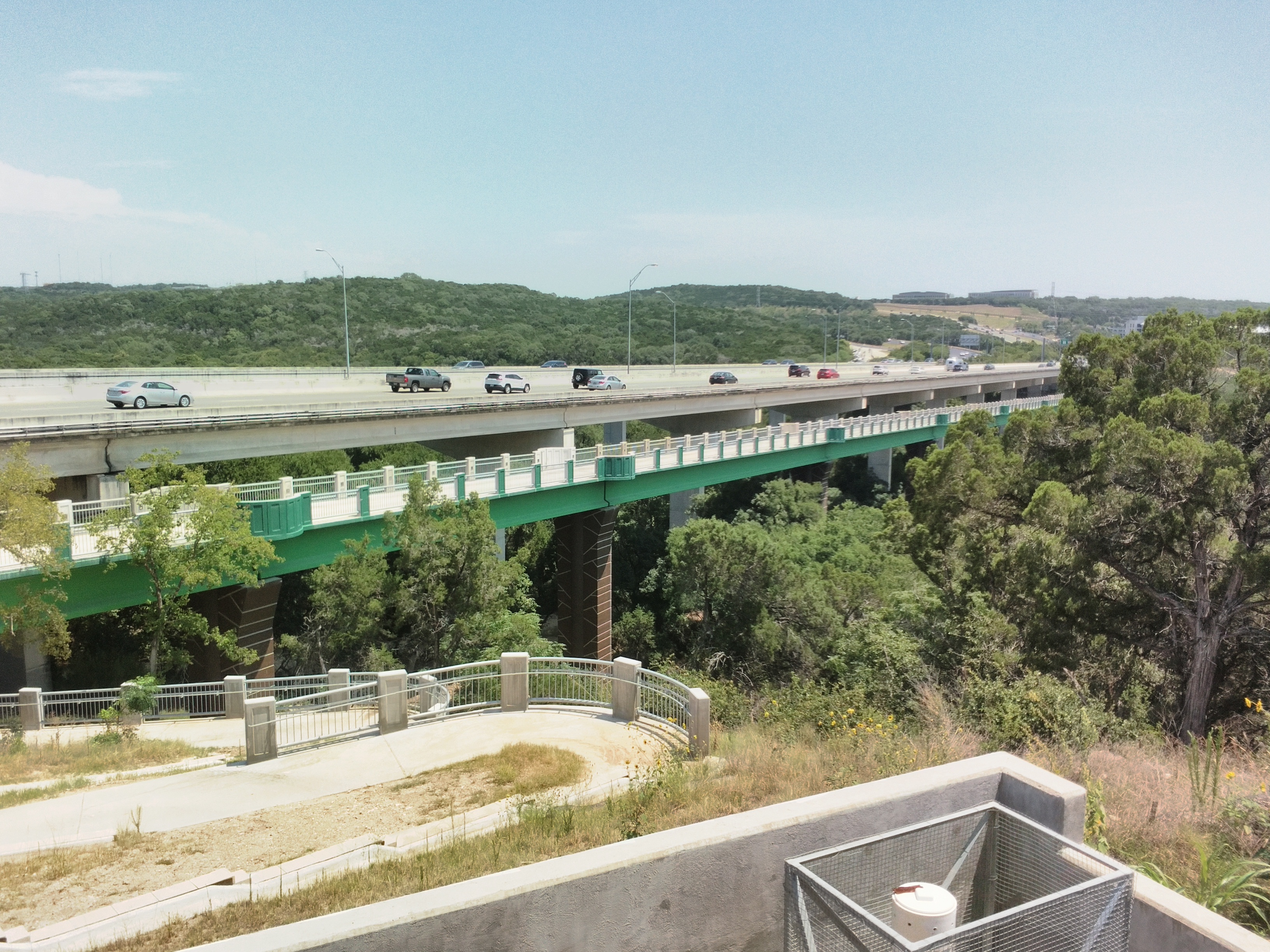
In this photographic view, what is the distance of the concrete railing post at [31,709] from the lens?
61.9ft

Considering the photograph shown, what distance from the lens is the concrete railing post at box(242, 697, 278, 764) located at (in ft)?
44.8

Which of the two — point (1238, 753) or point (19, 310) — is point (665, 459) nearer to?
point (1238, 753)

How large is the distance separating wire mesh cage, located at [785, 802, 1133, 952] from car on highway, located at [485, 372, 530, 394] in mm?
42108

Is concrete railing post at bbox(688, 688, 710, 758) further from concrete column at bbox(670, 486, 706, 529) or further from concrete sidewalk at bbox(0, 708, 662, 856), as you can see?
concrete column at bbox(670, 486, 706, 529)

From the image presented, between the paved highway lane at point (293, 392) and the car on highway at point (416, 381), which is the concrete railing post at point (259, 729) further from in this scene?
the car on highway at point (416, 381)

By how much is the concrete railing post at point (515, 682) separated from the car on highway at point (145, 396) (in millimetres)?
20198

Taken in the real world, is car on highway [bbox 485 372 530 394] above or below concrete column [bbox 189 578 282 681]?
above

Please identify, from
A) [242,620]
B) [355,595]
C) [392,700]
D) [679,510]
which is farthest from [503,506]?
[679,510]

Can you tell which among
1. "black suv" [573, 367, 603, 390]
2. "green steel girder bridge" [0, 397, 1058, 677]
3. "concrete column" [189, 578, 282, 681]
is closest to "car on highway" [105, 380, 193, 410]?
"green steel girder bridge" [0, 397, 1058, 677]

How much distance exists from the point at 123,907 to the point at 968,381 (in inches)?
3614

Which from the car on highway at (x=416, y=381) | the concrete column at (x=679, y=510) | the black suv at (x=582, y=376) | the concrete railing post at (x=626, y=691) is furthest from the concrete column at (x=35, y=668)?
the concrete column at (x=679, y=510)

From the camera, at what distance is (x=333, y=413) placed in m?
28.0

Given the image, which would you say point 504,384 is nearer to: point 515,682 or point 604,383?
point 604,383

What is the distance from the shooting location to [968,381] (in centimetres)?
9056
